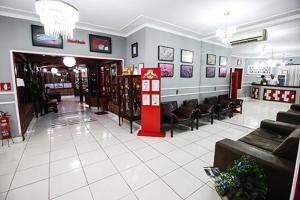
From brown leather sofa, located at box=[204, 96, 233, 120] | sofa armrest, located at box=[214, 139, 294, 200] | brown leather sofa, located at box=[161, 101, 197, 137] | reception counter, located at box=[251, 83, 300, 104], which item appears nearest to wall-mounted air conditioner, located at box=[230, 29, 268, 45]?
reception counter, located at box=[251, 83, 300, 104]

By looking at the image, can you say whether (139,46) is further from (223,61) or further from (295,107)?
(295,107)

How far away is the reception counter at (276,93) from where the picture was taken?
133 inches

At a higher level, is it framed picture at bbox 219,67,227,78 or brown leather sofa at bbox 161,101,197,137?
framed picture at bbox 219,67,227,78

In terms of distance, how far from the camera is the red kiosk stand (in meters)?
3.76

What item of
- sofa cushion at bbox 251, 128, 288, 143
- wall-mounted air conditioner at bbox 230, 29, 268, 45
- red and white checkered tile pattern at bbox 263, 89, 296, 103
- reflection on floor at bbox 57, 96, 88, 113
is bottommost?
reflection on floor at bbox 57, 96, 88, 113

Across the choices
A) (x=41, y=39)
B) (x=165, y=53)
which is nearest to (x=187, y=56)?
(x=165, y=53)

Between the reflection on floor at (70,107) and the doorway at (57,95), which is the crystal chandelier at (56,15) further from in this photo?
the reflection on floor at (70,107)

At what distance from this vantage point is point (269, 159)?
5.37 feet

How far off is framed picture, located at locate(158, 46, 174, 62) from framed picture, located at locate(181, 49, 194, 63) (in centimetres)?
56

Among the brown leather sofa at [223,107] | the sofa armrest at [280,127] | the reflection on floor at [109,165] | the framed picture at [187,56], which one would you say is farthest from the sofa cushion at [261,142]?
the framed picture at [187,56]

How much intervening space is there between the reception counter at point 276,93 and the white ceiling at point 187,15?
921 millimetres

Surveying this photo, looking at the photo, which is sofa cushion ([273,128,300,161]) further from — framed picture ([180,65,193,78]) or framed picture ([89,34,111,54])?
framed picture ([89,34,111,54])

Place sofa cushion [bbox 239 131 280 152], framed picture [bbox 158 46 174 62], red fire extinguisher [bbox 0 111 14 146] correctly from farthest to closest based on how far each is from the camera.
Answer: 1. framed picture [bbox 158 46 174 62]
2. red fire extinguisher [bbox 0 111 14 146]
3. sofa cushion [bbox 239 131 280 152]

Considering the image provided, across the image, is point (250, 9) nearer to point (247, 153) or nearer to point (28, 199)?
point (247, 153)
